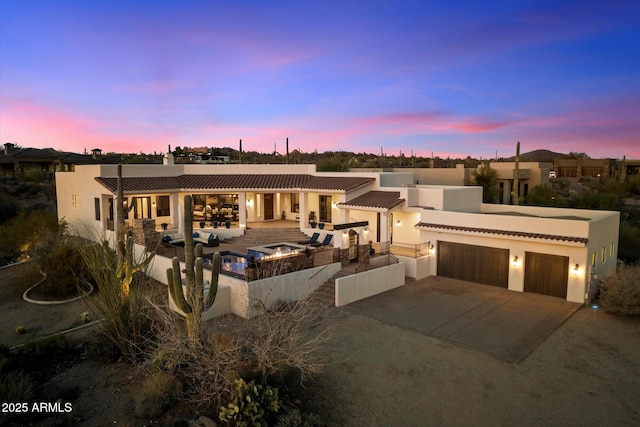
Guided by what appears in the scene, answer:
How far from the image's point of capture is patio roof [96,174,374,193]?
83.0 ft

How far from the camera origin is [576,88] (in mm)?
30453

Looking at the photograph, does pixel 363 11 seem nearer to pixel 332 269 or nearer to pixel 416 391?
pixel 332 269

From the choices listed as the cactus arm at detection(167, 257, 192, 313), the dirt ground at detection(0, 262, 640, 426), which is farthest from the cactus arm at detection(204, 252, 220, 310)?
the dirt ground at detection(0, 262, 640, 426)

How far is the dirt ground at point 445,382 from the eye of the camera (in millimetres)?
8672

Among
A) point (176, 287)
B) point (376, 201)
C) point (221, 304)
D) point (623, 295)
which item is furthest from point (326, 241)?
point (623, 295)

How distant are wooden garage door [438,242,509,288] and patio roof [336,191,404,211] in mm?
3906

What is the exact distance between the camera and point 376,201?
2389cm

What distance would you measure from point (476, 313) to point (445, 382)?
5579 mm

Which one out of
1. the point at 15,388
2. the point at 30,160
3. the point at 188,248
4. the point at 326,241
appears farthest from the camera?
the point at 30,160

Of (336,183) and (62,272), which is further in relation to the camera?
(336,183)

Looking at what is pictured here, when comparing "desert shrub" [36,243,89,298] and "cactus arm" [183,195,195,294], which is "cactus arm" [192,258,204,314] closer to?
"cactus arm" [183,195,195,294]

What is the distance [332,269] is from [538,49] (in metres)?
20.4

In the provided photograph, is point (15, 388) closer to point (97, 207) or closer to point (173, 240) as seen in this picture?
point (173, 240)

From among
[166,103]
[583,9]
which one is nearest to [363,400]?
[583,9]
